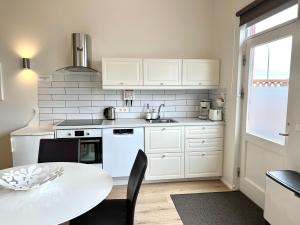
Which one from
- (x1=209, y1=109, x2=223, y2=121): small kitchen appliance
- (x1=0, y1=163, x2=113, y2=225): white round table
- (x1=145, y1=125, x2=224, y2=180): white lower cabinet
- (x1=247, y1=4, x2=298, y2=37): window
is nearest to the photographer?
(x1=0, y1=163, x2=113, y2=225): white round table

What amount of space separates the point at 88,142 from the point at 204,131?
1.65m

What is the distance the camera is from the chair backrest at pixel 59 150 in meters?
2.25

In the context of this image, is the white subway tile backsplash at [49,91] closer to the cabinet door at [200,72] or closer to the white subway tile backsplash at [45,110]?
the white subway tile backsplash at [45,110]

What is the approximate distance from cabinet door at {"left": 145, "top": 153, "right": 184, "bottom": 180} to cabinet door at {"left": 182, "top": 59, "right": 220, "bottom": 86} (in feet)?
3.68

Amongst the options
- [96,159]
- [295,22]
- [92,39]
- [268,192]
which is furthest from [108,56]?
[268,192]

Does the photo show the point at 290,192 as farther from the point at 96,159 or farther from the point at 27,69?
the point at 27,69

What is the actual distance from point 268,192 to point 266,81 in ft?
3.98

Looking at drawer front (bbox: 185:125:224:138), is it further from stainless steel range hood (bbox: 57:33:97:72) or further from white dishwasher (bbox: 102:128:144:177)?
stainless steel range hood (bbox: 57:33:97:72)

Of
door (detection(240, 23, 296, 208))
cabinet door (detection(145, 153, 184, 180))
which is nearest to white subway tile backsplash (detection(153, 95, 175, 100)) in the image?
cabinet door (detection(145, 153, 184, 180))

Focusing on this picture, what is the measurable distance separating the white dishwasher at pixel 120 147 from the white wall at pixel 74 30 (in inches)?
45.5

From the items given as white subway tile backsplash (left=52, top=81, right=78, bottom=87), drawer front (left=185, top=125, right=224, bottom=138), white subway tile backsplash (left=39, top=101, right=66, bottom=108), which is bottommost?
drawer front (left=185, top=125, right=224, bottom=138)

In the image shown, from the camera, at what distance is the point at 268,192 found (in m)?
2.05

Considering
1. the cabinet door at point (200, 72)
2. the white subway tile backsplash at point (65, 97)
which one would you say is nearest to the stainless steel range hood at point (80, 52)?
the white subway tile backsplash at point (65, 97)

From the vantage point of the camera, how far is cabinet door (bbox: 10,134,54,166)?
115 inches
